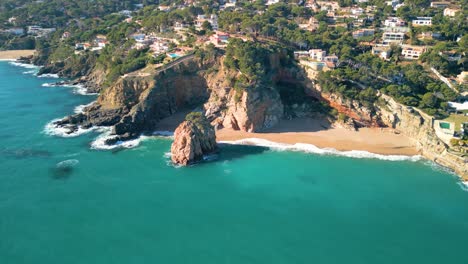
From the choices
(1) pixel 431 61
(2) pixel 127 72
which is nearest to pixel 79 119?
(2) pixel 127 72

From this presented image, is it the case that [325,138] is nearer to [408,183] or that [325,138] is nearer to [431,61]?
[408,183]

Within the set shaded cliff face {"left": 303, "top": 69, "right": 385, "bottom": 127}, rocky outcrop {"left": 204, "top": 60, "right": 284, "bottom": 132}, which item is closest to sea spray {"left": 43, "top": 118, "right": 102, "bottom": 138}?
rocky outcrop {"left": 204, "top": 60, "right": 284, "bottom": 132}

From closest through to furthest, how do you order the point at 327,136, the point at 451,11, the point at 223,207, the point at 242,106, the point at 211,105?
the point at 223,207 < the point at 327,136 < the point at 242,106 < the point at 211,105 < the point at 451,11

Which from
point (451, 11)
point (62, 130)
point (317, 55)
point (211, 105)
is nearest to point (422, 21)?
point (451, 11)

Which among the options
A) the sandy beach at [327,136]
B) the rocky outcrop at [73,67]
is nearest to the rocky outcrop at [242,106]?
the sandy beach at [327,136]

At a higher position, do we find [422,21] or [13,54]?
[422,21]

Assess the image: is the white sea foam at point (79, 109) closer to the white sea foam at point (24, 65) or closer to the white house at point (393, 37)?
the white sea foam at point (24, 65)

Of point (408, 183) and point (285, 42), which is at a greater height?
point (285, 42)

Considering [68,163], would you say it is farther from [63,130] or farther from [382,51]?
[382,51]
